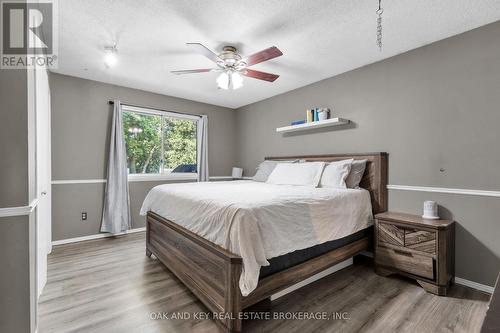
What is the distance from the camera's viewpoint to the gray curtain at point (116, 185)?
12.3ft

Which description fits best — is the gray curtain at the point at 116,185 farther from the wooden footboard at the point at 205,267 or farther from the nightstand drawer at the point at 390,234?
the nightstand drawer at the point at 390,234

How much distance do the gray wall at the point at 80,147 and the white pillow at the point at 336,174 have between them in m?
3.15

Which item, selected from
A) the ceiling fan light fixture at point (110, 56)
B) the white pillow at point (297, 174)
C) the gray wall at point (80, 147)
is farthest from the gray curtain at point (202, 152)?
the ceiling fan light fixture at point (110, 56)

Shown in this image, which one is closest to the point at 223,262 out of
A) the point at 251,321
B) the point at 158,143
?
the point at 251,321

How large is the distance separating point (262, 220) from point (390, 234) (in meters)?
1.63

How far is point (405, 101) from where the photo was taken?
2756 mm

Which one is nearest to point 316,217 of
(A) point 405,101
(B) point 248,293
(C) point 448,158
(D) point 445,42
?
(B) point 248,293

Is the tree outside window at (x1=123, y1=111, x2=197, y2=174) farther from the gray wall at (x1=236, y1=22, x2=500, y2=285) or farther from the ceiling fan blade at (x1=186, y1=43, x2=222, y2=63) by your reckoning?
the gray wall at (x1=236, y1=22, x2=500, y2=285)

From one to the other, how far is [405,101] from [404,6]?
1111 mm

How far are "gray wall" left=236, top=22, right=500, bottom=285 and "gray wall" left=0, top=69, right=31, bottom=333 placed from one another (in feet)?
11.0

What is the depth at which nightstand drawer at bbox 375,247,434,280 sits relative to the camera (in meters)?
2.23

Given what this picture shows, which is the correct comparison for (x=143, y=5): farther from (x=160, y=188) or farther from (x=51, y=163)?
(x=51, y=163)

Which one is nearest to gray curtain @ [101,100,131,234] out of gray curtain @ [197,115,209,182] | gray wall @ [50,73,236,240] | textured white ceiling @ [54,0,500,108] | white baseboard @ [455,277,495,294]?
gray wall @ [50,73,236,240]

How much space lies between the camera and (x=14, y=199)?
52.1 inches
